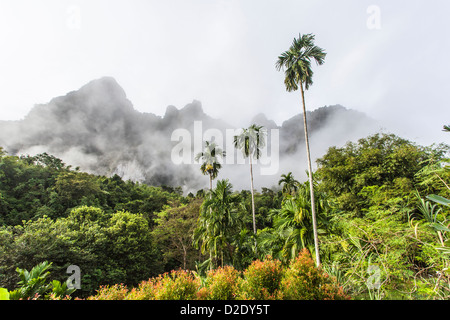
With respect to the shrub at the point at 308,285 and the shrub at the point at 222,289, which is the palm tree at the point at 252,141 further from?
the shrub at the point at 222,289

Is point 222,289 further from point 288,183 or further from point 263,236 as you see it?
point 288,183

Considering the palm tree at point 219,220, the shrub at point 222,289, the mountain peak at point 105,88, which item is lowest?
the shrub at point 222,289

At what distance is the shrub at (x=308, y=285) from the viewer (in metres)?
4.27

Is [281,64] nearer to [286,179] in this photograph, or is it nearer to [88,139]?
[286,179]

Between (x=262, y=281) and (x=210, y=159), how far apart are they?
19614 millimetres

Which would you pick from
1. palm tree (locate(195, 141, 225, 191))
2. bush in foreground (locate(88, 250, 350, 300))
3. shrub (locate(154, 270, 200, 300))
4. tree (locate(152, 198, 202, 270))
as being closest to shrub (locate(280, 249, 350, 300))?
bush in foreground (locate(88, 250, 350, 300))

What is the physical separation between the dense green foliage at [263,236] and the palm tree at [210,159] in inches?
203

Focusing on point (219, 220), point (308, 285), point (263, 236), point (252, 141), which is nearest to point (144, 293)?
point (308, 285)

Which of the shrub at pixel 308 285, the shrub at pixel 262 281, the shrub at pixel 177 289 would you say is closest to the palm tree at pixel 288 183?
the shrub at pixel 262 281

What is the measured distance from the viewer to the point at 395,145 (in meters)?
20.4

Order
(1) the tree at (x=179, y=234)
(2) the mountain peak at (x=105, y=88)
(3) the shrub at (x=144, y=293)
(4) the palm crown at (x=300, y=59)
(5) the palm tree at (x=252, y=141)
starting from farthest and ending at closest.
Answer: (2) the mountain peak at (x=105, y=88), (1) the tree at (x=179, y=234), (5) the palm tree at (x=252, y=141), (4) the palm crown at (x=300, y=59), (3) the shrub at (x=144, y=293)

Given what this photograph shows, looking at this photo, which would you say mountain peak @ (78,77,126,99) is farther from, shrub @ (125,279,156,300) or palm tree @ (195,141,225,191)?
shrub @ (125,279,156,300)

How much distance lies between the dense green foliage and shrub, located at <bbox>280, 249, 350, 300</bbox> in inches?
0.9
